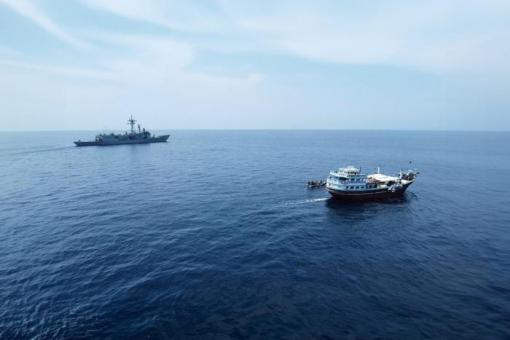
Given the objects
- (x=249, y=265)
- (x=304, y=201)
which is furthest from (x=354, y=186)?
(x=249, y=265)

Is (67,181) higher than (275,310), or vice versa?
(67,181)

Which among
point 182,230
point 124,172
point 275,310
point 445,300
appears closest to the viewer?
point 275,310

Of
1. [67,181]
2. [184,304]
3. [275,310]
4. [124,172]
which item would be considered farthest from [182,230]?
[124,172]

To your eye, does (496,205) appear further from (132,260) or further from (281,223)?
(132,260)

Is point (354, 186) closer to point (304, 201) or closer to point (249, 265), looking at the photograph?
point (304, 201)

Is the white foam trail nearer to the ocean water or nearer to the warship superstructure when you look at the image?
the ocean water

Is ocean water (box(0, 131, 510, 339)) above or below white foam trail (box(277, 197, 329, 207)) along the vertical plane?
below

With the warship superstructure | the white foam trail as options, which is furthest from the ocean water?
the warship superstructure

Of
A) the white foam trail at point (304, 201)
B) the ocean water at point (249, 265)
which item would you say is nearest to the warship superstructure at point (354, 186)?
the white foam trail at point (304, 201)
